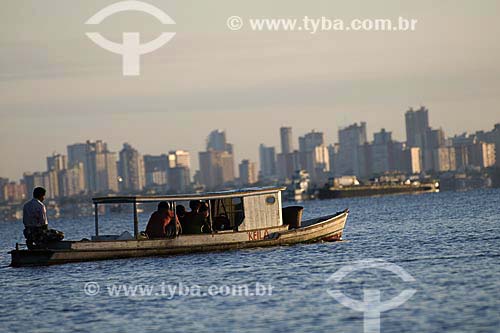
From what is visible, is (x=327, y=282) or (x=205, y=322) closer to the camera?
(x=205, y=322)

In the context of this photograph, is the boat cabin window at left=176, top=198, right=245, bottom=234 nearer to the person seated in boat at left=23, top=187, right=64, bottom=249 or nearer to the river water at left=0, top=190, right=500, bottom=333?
the river water at left=0, top=190, right=500, bottom=333

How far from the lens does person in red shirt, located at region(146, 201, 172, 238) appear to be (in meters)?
44.5

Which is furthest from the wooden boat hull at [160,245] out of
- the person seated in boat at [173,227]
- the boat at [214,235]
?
the person seated in boat at [173,227]

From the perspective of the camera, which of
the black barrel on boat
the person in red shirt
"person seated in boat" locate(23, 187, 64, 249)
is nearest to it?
"person seated in boat" locate(23, 187, 64, 249)

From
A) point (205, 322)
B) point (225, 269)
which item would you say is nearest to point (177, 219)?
point (225, 269)

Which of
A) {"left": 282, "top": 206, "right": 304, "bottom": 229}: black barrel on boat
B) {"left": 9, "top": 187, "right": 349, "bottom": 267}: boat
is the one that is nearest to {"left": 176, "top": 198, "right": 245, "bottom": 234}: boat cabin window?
{"left": 9, "top": 187, "right": 349, "bottom": 267}: boat

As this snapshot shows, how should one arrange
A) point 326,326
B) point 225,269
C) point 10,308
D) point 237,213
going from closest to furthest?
point 326,326 → point 10,308 → point 225,269 → point 237,213

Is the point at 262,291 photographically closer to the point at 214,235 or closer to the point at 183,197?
the point at 214,235

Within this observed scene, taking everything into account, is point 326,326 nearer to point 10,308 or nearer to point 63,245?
point 10,308

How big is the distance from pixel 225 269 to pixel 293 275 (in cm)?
336

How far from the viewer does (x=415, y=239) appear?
53.3m

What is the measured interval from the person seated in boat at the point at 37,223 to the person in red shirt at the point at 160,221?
3.32 metres

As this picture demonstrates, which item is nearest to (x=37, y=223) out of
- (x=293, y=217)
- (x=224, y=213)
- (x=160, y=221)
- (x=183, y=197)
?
(x=160, y=221)

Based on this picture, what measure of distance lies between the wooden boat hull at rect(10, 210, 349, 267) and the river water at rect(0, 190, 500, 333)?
0.34 metres
